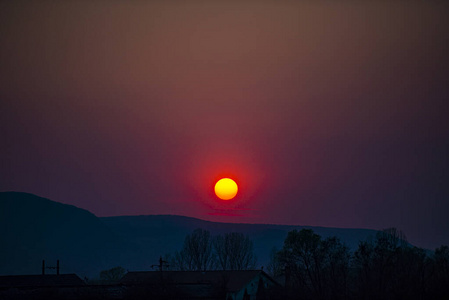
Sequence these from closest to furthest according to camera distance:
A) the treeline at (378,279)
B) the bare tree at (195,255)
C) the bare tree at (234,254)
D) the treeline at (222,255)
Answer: the treeline at (378,279), the bare tree at (234,254), the treeline at (222,255), the bare tree at (195,255)

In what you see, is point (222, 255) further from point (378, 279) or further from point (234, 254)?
point (378, 279)

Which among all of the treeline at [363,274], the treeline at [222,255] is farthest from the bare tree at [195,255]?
the treeline at [363,274]

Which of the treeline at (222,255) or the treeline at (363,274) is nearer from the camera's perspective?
the treeline at (363,274)

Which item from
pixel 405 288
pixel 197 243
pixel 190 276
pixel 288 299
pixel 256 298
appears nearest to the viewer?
pixel 405 288

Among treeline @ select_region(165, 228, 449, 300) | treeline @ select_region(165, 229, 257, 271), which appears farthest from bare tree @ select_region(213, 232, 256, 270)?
treeline @ select_region(165, 228, 449, 300)

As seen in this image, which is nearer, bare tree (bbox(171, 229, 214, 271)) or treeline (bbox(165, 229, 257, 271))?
treeline (bbox(165, 229, 257, 271))

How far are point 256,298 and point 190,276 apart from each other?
10.2 meters

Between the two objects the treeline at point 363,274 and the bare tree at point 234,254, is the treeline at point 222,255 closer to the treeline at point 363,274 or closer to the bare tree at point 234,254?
the bare tree at point 234,254

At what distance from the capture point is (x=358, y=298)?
5359 cm

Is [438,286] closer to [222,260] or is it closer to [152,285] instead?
[152,285]

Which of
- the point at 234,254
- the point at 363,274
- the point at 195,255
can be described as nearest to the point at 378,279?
the point at 363,274

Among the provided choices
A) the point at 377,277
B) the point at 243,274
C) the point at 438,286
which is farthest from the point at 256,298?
the point at 438,286

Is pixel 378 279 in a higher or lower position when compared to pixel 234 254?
lower

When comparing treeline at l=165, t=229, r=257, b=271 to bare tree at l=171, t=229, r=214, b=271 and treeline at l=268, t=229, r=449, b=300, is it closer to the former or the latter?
bare tree at l=171, t=229, r=214, b=271
